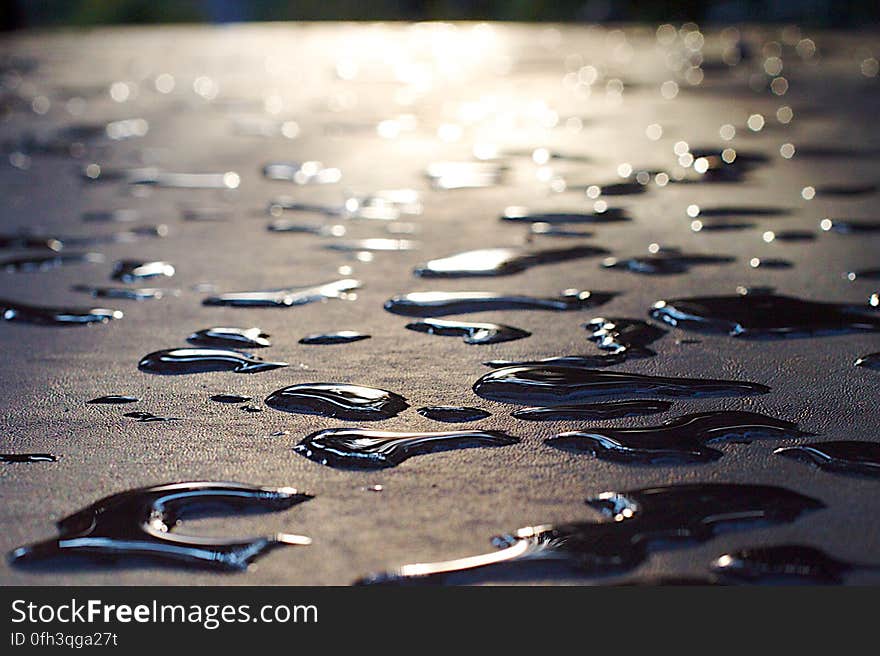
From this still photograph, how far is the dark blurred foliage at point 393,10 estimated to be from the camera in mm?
12156

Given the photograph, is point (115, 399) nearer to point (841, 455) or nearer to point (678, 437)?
point (678, 437)

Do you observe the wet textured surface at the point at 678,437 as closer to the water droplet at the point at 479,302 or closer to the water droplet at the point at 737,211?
the water droplet at the point at 479,302

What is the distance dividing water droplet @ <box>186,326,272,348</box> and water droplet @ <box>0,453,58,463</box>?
1.29ft

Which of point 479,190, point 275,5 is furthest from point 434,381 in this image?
point 275,5

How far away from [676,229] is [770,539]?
1359 millimetres

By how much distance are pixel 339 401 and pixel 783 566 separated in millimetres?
523

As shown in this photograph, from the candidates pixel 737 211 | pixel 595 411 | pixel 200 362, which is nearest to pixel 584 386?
pixel 595 411

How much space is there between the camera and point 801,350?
4.67 feet

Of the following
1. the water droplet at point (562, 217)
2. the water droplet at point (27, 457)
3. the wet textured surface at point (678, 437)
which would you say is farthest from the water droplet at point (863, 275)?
the water droplet at point (27, 457)

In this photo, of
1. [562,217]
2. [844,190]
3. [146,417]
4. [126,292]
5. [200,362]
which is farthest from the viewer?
[844,190]

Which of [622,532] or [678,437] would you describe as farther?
[678,437]

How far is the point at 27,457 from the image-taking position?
1092 millimetres

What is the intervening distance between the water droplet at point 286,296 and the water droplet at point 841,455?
2.62 ft

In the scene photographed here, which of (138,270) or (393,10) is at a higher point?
(393,10)
